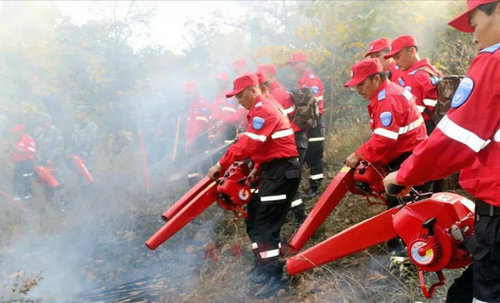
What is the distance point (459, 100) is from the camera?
1600mm

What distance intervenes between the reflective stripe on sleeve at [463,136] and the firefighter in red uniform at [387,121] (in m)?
1.76

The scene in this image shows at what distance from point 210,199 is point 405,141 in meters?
2.30

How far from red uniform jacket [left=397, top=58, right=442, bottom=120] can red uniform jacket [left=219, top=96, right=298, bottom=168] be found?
140cm

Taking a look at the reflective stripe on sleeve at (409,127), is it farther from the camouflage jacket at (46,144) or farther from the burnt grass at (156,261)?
the camouflage jacket at (46,144)

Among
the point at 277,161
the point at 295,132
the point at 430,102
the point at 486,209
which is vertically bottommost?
the point at 295,132

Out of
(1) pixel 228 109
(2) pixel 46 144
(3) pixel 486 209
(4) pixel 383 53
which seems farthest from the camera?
(2) pixel 46 144

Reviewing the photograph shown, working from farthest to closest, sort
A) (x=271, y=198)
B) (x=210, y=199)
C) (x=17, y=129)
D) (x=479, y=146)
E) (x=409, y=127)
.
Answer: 1. (x=17, y=129)
2. (x=210, y=199)
3. (x=271, y=198)
4. (x=409, y=127)
5. (x=479, y=146)

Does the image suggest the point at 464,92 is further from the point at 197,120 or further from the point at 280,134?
the point at 197,120

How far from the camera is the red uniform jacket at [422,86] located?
13.9 ft

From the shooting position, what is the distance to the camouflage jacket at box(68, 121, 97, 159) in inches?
389

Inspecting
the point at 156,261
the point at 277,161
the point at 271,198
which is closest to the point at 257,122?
the point at 277,161

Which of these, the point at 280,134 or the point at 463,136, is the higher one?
the point at 463,136

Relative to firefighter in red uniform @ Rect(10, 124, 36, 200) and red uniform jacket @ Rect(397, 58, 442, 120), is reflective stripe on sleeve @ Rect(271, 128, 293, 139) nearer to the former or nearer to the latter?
red uniform jacket @ Rect(397, 58, 442, 120)

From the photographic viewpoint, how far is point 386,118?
3.35m
